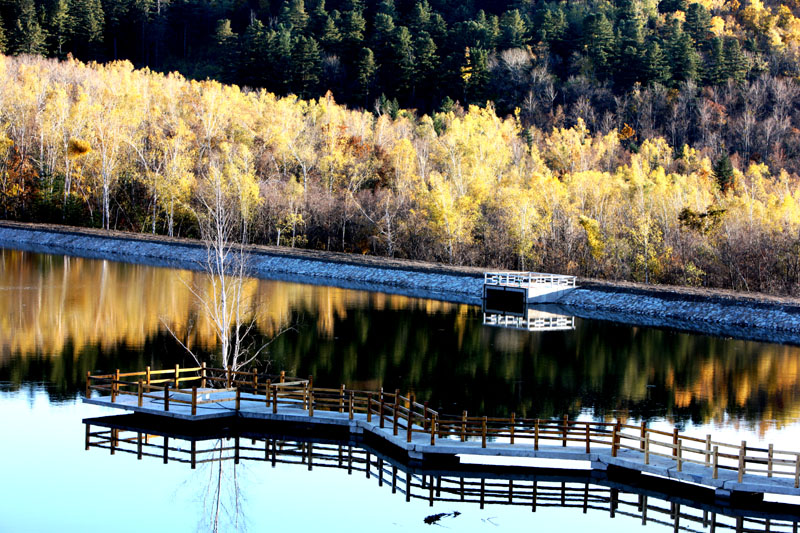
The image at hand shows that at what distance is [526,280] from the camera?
52969 mm

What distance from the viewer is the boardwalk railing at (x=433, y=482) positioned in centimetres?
1939

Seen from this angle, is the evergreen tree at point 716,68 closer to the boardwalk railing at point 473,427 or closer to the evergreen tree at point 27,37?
the evergreen tree at point 27,37

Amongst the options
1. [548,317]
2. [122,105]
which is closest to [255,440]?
[548,317]

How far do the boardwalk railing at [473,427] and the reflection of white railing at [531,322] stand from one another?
17.3m

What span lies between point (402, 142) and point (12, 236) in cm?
3115

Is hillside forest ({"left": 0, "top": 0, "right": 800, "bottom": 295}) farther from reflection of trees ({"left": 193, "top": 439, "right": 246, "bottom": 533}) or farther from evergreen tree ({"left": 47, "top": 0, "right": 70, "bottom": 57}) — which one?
reflection of trees ({"left": 193, "top": 439, "right": 246, "bottom": 533})

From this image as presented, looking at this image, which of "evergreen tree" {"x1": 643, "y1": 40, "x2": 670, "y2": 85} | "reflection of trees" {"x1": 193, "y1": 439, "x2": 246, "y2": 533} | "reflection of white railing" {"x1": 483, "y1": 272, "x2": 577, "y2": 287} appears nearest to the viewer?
"reflection of trees" {"x1": 193, "y1": 439, "x2": 246, "y2": 533}

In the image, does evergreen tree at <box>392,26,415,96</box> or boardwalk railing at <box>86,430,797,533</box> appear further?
evergreen tree at <box>392,26,415,96</box>

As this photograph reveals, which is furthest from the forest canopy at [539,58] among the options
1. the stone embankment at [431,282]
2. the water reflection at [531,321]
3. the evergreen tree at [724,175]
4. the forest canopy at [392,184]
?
the water reflection at [531,321]

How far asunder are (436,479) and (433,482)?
0.25m

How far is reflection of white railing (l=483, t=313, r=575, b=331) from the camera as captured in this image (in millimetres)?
43841

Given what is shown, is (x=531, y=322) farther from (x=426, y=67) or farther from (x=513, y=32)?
(x=513, y=32)

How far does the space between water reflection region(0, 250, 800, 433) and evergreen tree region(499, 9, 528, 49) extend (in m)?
78.3

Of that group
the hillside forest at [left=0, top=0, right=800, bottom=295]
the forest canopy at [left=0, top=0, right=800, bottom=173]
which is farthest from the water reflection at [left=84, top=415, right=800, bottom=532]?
the forest canopy at [left=0, top=0, right=800, bottom=173]
